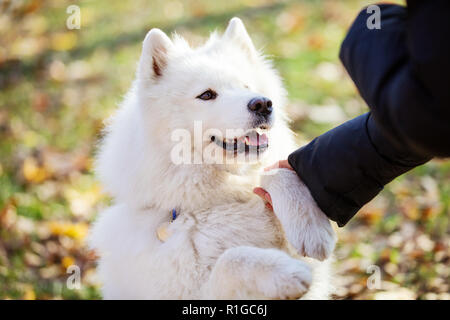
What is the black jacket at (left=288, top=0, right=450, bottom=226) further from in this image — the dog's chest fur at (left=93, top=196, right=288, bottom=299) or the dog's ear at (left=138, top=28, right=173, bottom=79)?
the dog's ear at (left=138, top=28, right=173, bottom=79)

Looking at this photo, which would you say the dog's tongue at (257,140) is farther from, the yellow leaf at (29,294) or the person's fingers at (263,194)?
the yellow leaf at (29,294)

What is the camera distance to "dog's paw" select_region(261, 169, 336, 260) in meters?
2.39

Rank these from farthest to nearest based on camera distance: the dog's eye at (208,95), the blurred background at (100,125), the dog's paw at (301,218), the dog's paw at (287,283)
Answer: the blurred background at (100,125) < the dog's eye at (208,95) < the dog's paw at (301,218) < the dog's paw at (287,283)

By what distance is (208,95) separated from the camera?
2.84m

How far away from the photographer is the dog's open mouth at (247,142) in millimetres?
2738

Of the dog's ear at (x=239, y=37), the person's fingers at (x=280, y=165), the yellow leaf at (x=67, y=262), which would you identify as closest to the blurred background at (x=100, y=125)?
the yellow leaf at (x=67, y=262)

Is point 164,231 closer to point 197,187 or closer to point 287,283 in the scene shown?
point 197,187

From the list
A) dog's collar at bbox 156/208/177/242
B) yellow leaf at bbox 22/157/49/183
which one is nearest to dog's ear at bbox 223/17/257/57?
dog's collar at bbox 156/208/177/242

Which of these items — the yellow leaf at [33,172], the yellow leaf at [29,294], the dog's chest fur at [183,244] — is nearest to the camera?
the dog's chest fur at [183,244]

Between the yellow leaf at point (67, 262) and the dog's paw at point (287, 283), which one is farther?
the yellow leaf at point (67, 262)

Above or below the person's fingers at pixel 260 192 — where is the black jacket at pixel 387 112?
above

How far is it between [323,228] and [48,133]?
424 centimetres

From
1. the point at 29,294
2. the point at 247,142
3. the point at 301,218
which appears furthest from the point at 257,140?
the point at 29,294

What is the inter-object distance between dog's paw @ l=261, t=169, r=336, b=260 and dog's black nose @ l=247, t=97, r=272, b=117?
1.27 ft
